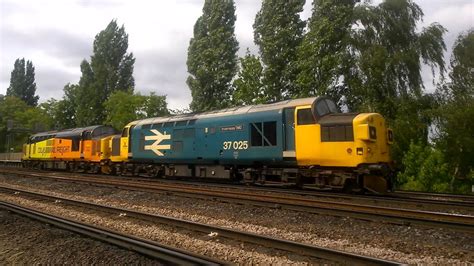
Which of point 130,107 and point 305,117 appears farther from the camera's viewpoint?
point 130,107

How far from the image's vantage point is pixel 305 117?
544 inches

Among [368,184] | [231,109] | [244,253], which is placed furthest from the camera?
[231,109]

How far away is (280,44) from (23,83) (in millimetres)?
62722

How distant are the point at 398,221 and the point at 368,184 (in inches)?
190

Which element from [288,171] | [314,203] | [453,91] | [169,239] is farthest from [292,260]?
[453,91]

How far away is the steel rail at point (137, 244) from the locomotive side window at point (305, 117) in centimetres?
811

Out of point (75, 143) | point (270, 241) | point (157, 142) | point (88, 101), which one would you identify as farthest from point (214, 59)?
point (270, 241)

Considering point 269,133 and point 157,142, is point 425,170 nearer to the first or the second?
point 269,133

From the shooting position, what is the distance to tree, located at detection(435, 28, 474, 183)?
17.7 metres

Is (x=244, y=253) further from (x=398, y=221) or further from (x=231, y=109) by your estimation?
(x=231, y=109)

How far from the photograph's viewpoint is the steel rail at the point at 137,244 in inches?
224

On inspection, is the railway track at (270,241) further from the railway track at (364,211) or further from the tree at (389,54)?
the tree at (389,54)

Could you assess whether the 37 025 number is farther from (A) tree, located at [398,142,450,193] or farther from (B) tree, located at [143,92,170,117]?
(B) tree, located at [143,92,170,117]

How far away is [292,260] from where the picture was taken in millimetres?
6105
